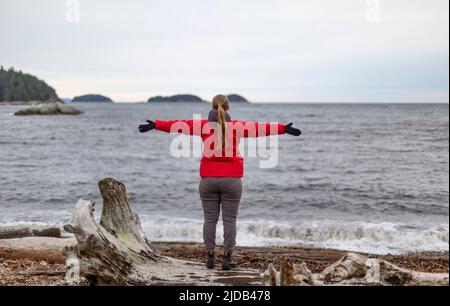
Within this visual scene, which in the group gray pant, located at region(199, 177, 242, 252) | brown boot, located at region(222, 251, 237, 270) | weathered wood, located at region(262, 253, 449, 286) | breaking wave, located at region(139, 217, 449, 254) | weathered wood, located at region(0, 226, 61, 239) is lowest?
breaking wave, located at region(139, 217, 449, 254)

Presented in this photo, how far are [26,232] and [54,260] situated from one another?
13.6ft

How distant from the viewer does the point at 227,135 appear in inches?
279

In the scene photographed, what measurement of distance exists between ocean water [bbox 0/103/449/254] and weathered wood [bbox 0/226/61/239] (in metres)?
2.07

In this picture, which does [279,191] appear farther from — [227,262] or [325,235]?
[227,262]

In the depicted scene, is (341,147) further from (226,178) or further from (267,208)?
(226,178)

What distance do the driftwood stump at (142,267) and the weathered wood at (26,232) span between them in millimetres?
7073

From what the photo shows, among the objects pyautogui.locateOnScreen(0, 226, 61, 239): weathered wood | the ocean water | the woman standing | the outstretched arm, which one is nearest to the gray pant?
the woman standing

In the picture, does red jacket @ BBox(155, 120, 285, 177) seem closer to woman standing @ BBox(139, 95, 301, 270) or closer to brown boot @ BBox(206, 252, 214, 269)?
woman standing @ BBox(139, 95, 301, 270)

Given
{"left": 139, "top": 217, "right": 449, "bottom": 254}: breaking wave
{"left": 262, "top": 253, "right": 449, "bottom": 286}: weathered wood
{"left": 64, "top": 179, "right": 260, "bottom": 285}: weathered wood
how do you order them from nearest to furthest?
{"left": 262, "top": 253, "right": 449, "bottom": 286}: weathered wood
{"left": 64, "top": 179, "right": 260, "bottom": 285}: weathered wood
{"left": 139, "top": 217, "right": 449, "bottom": 254}: breaking wave

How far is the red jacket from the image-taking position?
7094mm

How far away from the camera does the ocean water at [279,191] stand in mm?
17078

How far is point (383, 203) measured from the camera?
23.0m

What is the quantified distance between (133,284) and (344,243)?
10.8 metres

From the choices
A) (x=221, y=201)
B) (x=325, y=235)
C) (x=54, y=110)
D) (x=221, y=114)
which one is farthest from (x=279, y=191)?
(x=54, y=110)
